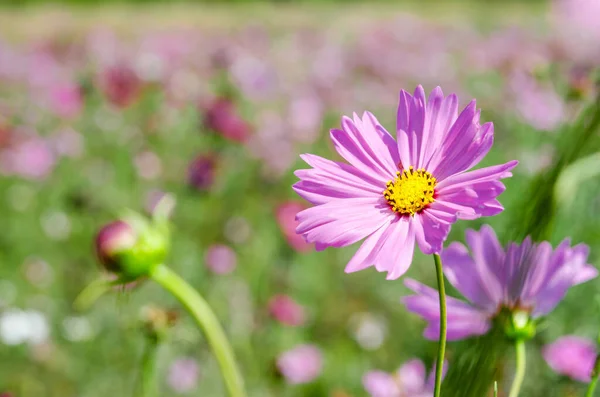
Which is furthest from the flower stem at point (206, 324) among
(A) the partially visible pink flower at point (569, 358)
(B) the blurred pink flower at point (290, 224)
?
(B) the blurred pink flower at point (290, 224)

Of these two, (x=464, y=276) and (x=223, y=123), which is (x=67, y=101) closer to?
(x=223, y=123)

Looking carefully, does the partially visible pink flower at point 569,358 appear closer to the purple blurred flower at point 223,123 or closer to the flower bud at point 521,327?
the flower bud at point 521,327

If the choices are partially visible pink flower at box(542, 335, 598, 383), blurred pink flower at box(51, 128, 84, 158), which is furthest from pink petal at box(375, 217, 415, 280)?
blurred pink flower at box(51, 128, 84, 158)

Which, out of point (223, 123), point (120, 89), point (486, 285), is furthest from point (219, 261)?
point (486, 285)

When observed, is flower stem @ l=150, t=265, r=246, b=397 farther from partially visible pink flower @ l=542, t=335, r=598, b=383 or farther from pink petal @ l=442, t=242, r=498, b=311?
partially visible pink flower @ l=542, t=335, r=598, b=383

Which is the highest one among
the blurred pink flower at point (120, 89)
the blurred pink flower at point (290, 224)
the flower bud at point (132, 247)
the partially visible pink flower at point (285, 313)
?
the blurred pink flower at point (120, 89)

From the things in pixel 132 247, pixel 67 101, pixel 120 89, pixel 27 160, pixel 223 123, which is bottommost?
pixel 132 247

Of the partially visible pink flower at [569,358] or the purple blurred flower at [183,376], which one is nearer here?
the partially visible pink flower at [569,358]

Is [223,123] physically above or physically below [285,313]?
above
